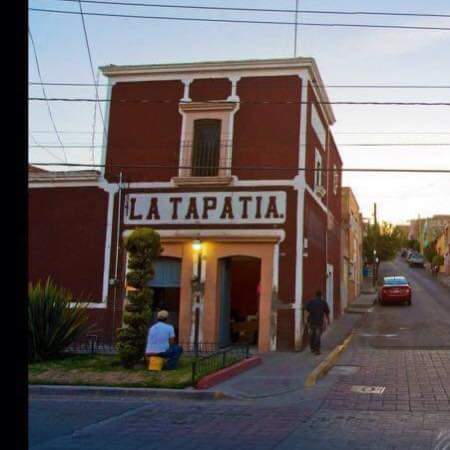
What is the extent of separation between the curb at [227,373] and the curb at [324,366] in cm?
161

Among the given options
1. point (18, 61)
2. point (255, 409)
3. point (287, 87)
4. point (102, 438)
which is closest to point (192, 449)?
point (102, 438)

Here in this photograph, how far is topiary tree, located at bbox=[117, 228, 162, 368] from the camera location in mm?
13547

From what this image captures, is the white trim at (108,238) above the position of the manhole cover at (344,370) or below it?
above

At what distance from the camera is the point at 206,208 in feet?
61.3

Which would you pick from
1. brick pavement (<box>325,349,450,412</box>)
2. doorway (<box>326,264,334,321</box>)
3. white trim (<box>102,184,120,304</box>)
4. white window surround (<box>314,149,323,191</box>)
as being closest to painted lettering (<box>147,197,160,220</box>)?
white trim (<box>102,184,120,304</box>)

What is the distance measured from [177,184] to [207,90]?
10.6 ft

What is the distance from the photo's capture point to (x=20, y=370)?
7.20ft

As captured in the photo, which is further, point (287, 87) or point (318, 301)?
point (287, 87)

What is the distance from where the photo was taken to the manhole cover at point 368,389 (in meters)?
11.2

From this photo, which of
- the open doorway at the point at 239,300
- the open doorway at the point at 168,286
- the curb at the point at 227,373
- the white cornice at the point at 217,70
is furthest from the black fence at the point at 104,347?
the white cornice at the point at 217,70

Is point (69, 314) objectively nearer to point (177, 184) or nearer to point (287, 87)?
point (177, 184)

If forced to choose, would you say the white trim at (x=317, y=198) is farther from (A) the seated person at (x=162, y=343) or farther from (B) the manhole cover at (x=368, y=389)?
(B) the manhole cover at (x=368, y=389)

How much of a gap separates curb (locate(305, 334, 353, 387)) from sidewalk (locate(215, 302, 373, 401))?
0.15 m

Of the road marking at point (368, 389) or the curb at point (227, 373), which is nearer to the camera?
the road marking at point (368, 389)
